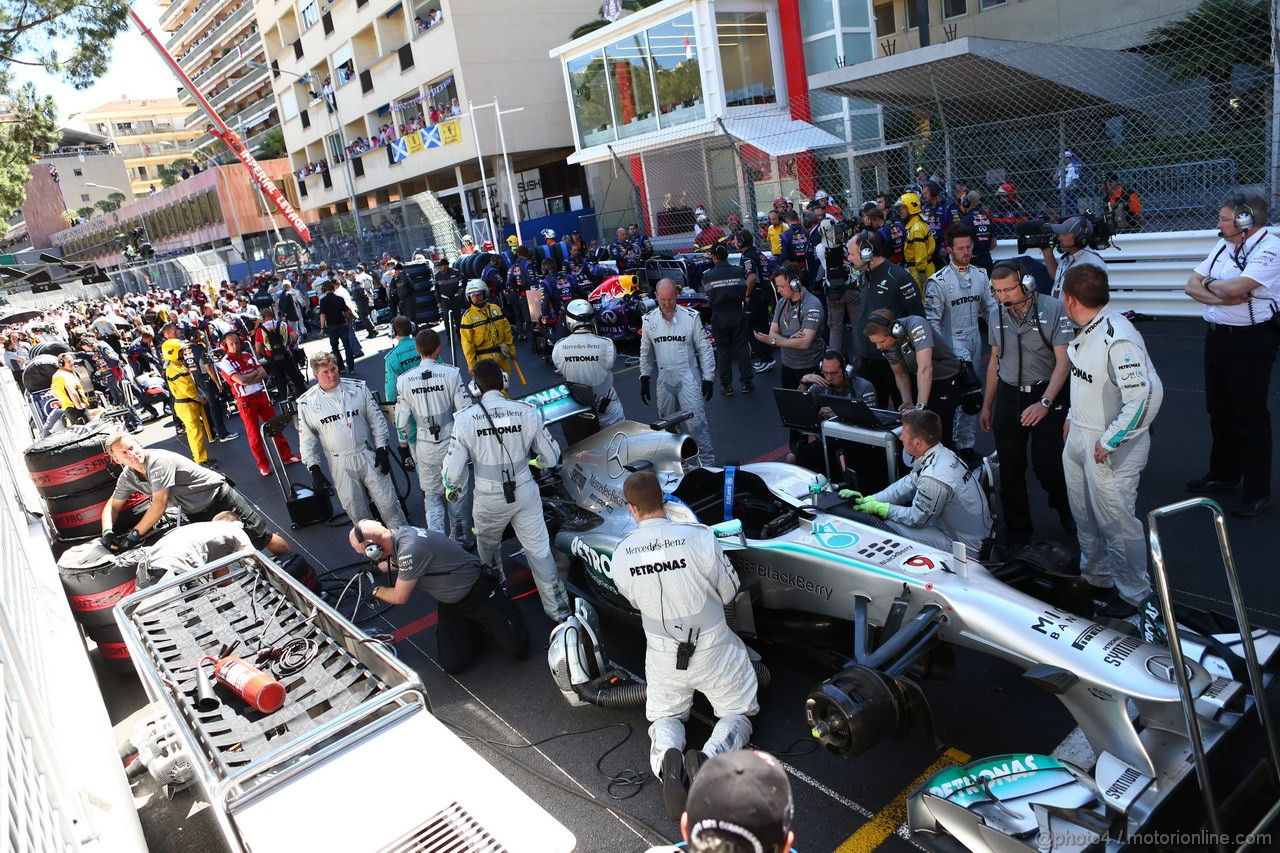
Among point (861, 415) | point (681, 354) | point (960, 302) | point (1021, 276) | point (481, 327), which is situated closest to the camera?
point (1021, 276)

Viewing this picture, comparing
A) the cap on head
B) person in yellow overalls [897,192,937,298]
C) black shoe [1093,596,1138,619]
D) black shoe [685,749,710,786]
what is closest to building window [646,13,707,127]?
person in yellow overalls [897,192,937,298]

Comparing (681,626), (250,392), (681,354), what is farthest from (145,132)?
(681,626)

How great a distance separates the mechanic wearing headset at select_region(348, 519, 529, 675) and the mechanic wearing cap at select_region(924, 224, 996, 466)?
152 inches

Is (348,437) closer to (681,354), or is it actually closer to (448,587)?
(448,587)

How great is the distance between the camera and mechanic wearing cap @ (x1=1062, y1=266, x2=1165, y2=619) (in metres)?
4.43

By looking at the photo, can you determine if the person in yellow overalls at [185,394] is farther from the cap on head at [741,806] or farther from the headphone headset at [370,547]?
the cap on head at [741,806]

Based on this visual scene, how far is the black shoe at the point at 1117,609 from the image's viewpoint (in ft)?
14.3

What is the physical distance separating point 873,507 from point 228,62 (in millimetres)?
80665

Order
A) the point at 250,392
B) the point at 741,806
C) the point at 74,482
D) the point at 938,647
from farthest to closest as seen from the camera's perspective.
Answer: the point at 250,392 < the point at 74,482 < the point at 938,647 < the point at 741,806

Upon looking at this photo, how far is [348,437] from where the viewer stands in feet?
23.7

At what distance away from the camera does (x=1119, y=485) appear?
4.62 meters

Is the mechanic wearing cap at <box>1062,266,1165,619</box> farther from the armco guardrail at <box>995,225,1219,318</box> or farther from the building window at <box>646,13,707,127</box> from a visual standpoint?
the building window at <box>646,13,707,127</box>

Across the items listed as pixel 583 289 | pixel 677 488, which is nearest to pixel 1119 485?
pixel 677 488

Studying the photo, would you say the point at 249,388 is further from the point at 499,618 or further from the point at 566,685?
the point at 566,685
